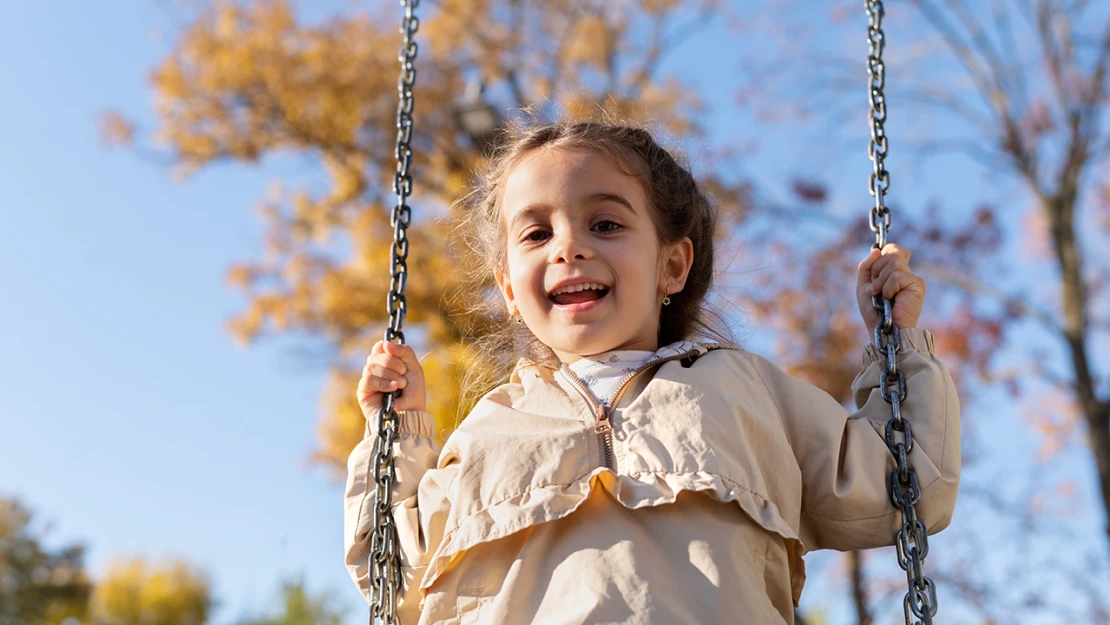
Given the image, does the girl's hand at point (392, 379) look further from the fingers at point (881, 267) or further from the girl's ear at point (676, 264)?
the fingers at point (881, 267)

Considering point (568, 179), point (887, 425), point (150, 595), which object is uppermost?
point (150, 595)

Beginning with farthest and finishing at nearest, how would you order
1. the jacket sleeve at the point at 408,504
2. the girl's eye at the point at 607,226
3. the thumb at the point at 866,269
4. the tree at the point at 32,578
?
1. the tree at the point at 32,578
2. the thumb at the point at 866,269
3. the girl's eye at the point at 607,226
4. the jacket sleeve at the point at 408,504

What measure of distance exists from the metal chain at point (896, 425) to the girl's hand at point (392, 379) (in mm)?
962

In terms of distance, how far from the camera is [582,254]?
1.91 meters

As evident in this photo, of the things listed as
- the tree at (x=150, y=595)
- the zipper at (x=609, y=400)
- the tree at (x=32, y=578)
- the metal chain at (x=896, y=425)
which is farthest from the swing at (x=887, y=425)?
the tree at (x=150, y=595)

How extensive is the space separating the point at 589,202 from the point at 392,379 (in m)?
0.57

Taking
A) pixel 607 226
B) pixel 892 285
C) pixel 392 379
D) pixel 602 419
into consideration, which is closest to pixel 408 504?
pixel 392 379

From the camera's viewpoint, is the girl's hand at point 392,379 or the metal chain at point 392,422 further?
the girl's hand at point 392,379

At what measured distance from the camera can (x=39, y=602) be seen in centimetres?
2662

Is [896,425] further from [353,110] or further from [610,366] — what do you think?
[353,110]

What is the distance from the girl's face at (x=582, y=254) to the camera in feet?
6.35

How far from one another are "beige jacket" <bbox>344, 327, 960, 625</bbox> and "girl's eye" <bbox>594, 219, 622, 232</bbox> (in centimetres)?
29

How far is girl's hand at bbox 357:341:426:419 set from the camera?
2127 mm

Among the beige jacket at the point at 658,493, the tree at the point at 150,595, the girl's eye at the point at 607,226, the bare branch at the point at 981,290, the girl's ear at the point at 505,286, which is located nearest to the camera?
the beige jacket at the point at 658,493
